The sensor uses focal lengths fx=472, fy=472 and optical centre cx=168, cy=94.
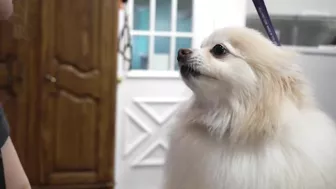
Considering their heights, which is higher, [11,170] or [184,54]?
[184,54]

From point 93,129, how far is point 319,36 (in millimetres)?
1608

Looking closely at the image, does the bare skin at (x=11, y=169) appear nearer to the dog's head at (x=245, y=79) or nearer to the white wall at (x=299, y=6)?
the dog's head at (x=245, y=79)

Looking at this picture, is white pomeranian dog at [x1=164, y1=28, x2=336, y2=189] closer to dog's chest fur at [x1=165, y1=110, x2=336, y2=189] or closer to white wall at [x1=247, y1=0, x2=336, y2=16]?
dog's chest fur at [x1=165, y1=110, x2=336, y2=189]

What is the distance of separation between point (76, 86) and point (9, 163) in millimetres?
1621

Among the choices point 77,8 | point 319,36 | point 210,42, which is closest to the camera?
point 210,42

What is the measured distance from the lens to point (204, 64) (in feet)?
3.83

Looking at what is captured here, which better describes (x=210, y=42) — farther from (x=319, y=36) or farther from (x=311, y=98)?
(x=319, y=36)

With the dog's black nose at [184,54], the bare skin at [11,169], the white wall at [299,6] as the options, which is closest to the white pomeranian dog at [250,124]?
the dog's black nose at [184,54]

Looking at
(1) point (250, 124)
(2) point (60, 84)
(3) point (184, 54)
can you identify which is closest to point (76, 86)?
(2) point (60, 84)

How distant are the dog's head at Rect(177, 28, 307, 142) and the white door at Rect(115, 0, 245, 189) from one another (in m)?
2.07

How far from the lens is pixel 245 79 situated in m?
1.15

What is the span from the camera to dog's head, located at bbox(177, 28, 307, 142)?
114 cm

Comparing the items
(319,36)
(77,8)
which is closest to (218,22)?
(319,36)

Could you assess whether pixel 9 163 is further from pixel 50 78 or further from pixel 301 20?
pixel 301 20
